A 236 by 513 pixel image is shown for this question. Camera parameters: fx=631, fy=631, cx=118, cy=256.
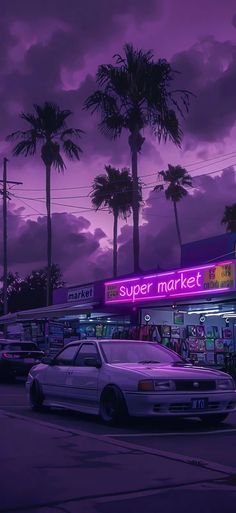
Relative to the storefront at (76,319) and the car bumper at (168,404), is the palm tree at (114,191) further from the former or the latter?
the car bumper at (168,404)

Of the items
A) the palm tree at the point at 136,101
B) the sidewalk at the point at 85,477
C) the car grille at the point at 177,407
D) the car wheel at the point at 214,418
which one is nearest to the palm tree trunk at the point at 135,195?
the palm tree at the point at 136,101

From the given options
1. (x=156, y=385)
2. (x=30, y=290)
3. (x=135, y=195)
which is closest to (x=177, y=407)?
(x=156, y=385)

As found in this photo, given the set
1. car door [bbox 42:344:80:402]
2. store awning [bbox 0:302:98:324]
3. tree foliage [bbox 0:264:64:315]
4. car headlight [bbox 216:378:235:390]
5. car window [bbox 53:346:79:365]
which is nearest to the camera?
car headlight [bbox 216:378:235:390]

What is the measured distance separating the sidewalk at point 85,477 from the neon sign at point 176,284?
1099cm

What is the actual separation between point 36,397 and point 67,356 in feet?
3.78

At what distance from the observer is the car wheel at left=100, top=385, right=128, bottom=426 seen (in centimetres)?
1008

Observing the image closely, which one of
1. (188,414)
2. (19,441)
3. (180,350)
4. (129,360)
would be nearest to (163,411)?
(188,414)

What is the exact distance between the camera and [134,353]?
37.9 ft

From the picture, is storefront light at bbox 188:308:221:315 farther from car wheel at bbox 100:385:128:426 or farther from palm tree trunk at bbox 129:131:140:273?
car wheel at bbox 100:385:128:426

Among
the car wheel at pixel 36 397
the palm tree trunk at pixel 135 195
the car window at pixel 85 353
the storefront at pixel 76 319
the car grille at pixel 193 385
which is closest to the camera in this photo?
the car grille at pixel 193 385

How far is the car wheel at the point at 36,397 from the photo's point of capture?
12.6 meters

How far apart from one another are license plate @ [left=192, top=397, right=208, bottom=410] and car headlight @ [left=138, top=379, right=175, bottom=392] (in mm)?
421

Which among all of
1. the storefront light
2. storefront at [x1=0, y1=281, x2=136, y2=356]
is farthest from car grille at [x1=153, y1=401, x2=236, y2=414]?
storefront at [x1=0, y1=281, x2=136, y2=356]

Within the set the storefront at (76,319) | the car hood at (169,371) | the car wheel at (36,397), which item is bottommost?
the car wheel at (36,397)
